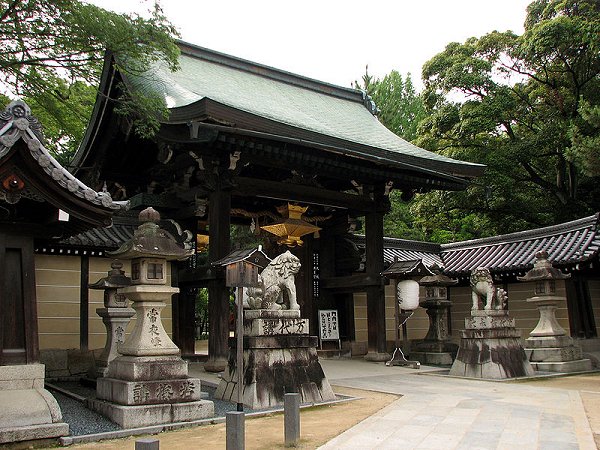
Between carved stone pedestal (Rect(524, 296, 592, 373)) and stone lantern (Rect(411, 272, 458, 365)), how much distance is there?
6.96ft

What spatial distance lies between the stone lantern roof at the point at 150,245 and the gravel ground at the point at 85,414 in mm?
2189

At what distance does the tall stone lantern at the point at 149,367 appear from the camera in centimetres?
691

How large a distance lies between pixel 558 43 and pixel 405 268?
13340mm

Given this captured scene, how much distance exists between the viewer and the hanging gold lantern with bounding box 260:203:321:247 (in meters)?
13.9

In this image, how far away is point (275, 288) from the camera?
856cm

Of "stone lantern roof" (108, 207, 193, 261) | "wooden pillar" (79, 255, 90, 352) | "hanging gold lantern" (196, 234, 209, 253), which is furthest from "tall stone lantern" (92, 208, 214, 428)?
"hanging gold lantern" (196, 234, 209, 253)

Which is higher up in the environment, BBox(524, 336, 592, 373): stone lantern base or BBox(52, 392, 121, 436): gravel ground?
BBox(52, 392, 121, 436): gravel ground

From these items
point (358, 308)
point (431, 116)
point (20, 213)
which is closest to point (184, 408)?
point (20, 213)

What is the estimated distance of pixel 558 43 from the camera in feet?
69.2

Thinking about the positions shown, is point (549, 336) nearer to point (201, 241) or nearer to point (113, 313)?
point (201, 241)

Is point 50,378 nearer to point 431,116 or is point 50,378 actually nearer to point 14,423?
point 14,423

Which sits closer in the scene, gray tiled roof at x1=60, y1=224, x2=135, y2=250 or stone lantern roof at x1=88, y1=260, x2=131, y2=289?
stone lantern roof at x1=88, y1=260, x2=131, y2=289

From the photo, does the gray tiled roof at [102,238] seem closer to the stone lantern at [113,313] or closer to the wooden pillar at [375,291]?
the stone lantern at [113,313]

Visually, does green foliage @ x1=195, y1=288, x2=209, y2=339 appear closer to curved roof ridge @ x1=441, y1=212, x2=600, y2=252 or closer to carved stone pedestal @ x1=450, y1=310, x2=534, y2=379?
curved roof ridge @ x1=441, y1=212, x2=600, y2=252
